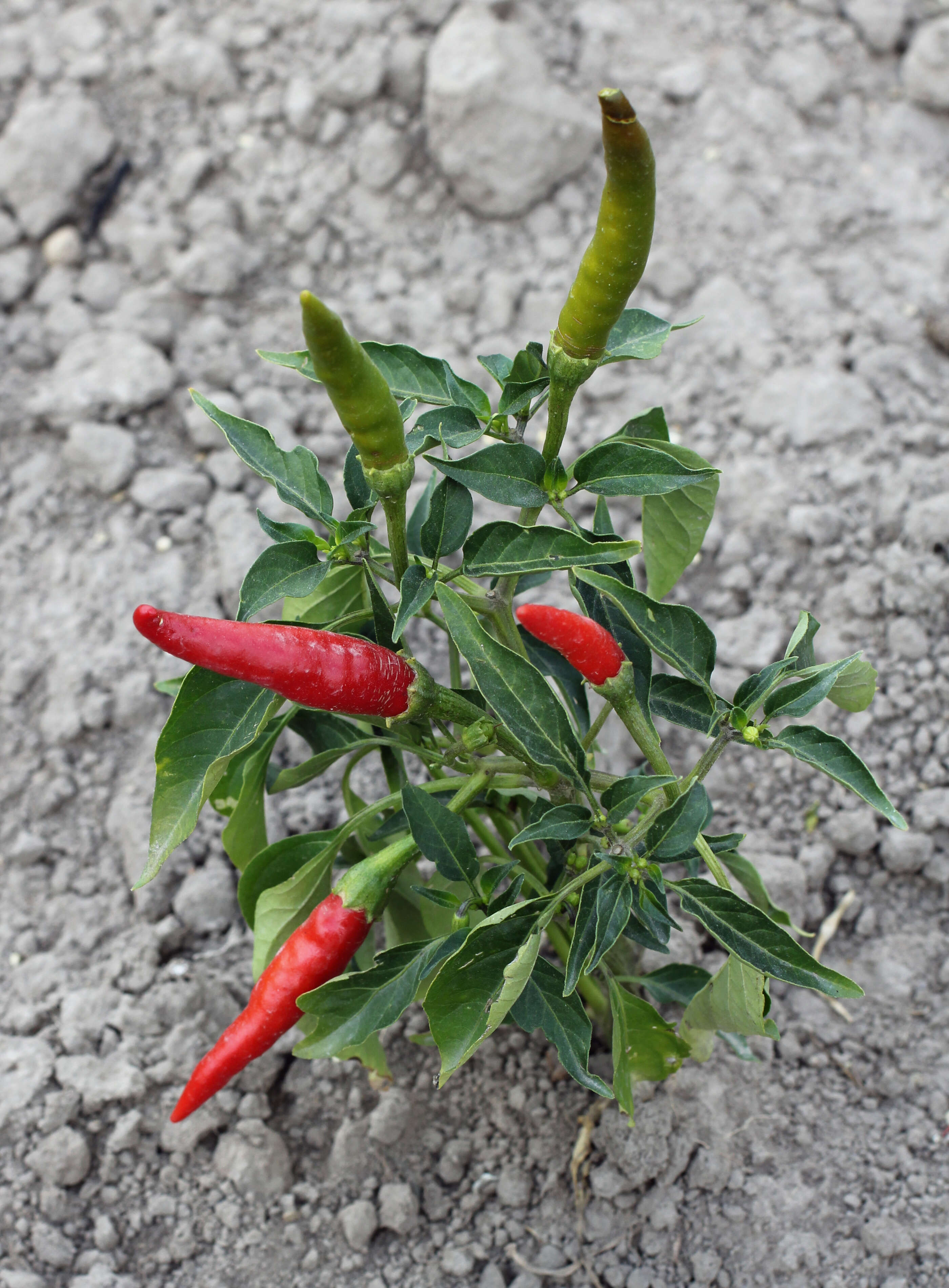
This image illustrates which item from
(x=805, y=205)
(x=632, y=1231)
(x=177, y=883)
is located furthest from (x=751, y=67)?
(x=632, y=1231)

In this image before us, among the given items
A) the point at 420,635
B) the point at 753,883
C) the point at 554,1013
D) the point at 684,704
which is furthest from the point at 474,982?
the point at 420,635

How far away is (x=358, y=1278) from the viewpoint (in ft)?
6.28

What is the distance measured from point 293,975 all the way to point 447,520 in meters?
0.68

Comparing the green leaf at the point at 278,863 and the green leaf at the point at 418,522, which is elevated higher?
the green leaf at the point at 418,522

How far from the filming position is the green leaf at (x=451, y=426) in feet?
4.74

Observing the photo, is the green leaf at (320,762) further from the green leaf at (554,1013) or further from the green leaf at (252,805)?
the green leaf at (554,1013)

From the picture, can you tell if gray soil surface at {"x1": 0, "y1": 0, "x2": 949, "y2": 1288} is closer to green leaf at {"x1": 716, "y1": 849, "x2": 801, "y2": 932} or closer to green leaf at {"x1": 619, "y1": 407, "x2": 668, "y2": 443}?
green leaf at {"x1": 716, "y1": 849, "x2": 801, "y2": 932}

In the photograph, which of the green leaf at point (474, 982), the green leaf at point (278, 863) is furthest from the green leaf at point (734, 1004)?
the green leaf at point (278, 863)

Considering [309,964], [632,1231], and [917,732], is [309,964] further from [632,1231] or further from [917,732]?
[917,732]

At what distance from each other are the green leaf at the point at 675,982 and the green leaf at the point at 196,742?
2.61 feet

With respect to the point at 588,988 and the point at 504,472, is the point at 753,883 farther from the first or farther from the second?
the point at 504,472

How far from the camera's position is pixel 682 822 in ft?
4.66

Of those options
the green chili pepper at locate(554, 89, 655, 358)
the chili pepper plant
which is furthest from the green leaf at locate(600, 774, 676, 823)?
the green chili pepper at locate(554, 89, 655, 358)

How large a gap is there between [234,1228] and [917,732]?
5.60 ft
